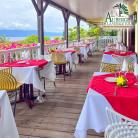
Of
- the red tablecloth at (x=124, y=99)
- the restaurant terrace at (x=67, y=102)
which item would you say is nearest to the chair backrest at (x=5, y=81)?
the restaurant terrace at (x=67, y=102)

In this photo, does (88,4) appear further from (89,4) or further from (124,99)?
(124,99)

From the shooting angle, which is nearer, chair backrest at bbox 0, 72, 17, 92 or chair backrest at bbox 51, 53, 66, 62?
chair backrest at bbox 0, 72, 17, 92

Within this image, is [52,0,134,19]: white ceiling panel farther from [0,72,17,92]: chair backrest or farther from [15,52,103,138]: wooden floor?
[0,72,17,92]: chair backrest

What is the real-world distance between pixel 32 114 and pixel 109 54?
9.34 ft

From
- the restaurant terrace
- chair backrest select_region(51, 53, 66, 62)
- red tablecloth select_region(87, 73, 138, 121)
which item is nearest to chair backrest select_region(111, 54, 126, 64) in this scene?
the restaurant terrace

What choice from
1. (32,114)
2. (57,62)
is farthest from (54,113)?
(57,62)

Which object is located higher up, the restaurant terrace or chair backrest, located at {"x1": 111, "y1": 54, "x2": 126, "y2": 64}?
chair backrest, located at {"x1": 111, "y1": 54, "x2": 126, "y2": 64}


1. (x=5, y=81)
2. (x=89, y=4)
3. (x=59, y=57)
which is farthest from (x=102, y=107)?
(x=89, y=4)
